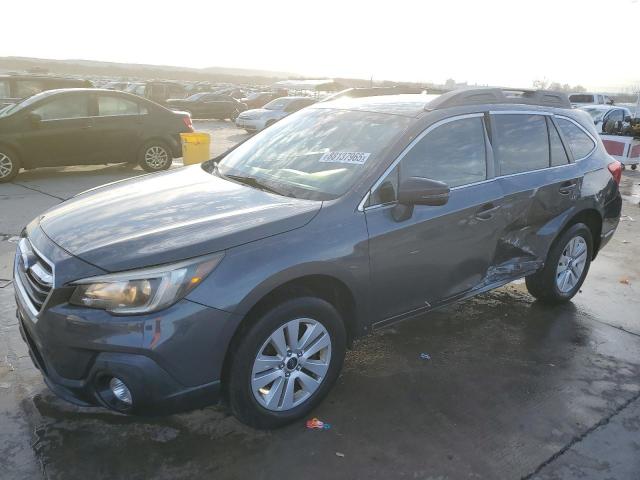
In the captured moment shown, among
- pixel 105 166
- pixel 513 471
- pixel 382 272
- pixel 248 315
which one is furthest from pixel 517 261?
pixel 105 166

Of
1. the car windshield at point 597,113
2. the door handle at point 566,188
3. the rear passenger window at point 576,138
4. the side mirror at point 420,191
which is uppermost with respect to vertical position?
the car windshield at point 597,113

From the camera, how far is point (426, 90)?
463 cm

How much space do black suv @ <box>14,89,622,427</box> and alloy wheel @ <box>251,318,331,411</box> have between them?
0.01 metres

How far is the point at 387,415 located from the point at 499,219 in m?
1.58

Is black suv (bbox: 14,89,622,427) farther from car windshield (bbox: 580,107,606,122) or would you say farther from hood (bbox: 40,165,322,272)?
car windshield (bbox: 580,107,606,122)

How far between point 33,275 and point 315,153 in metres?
1.83

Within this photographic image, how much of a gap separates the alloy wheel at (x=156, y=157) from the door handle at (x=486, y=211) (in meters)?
8.31

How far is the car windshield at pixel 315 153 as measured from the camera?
3287mm

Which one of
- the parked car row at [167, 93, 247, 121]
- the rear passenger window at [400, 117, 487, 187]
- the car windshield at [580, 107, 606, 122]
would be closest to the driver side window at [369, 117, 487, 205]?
the rear passenger window at [400, 117, 487, 187]

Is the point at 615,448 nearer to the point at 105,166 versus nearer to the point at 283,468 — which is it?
the point at 283,468

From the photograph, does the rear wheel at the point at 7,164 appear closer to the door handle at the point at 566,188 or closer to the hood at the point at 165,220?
the hood at the point at 165,220

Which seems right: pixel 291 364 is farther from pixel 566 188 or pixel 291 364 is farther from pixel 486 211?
pixel 566 188

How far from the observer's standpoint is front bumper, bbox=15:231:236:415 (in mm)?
2447

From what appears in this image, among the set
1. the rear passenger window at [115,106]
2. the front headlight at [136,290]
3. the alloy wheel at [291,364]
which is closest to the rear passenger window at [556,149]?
the alloy wheel at [291,364]
